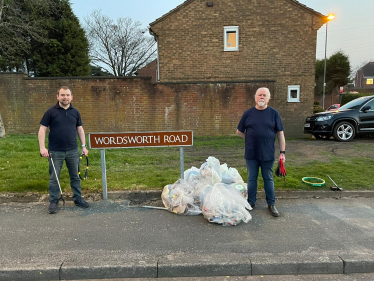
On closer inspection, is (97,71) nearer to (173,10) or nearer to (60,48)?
(60,48)

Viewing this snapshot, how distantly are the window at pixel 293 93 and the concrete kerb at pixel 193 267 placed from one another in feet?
35.4

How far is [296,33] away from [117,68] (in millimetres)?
24738

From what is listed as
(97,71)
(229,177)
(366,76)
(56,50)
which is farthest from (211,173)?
(366,76)

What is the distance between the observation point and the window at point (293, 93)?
41.8 ft

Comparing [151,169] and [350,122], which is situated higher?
[350,122]

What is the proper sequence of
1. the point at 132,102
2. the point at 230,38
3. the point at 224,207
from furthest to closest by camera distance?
the point at 230,38 → the point at 132,102 → the point at 224,207

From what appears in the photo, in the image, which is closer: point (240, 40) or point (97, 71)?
point (240, 40)

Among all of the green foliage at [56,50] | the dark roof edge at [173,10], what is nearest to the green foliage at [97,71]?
the green foliage at [56,50]

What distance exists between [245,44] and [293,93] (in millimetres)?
3196

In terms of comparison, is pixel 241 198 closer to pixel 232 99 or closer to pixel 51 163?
pixel 51 163

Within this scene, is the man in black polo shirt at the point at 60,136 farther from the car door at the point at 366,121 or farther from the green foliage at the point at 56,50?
the green foliage at the point at 56,50

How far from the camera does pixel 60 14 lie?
1961cm

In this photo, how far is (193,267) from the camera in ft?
9.21

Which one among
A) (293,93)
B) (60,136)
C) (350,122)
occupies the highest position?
(293,93)
